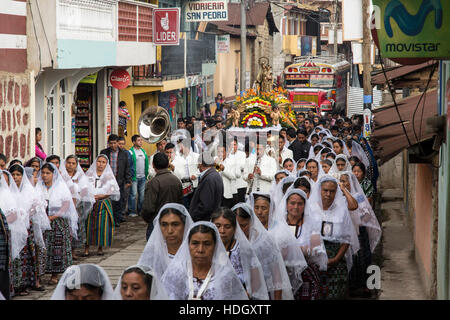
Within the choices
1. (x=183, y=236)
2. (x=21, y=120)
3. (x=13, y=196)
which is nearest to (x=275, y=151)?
(x=21, y=120)

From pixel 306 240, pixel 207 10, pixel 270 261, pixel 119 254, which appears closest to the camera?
pixel 270 261

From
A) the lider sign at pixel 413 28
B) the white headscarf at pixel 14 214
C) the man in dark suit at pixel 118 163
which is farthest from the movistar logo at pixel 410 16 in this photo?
the man in dark suit at pixel 118 163

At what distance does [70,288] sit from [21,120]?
34.5ft

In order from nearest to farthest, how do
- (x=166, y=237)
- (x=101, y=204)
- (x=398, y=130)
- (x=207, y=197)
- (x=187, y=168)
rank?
(x=166, y=237) → (x=398, y=130) → (x=207, y=197) → (x=101, y=204) → (x=187, y=168)

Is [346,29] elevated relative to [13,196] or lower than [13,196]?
elevated

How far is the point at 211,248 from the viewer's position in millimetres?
5965

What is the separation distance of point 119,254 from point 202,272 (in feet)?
24.6

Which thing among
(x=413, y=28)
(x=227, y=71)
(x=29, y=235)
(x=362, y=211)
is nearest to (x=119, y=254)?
(x=29, y=235)

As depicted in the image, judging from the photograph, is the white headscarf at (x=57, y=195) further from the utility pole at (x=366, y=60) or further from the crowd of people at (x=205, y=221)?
the utility pole at (x=366, y=60)

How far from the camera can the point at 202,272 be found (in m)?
5.95

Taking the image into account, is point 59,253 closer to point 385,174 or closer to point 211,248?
point 211,248

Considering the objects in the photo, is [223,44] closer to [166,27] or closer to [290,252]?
[166,27]

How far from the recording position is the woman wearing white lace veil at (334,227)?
861 centimetres

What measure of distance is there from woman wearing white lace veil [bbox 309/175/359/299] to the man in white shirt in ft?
17.5
